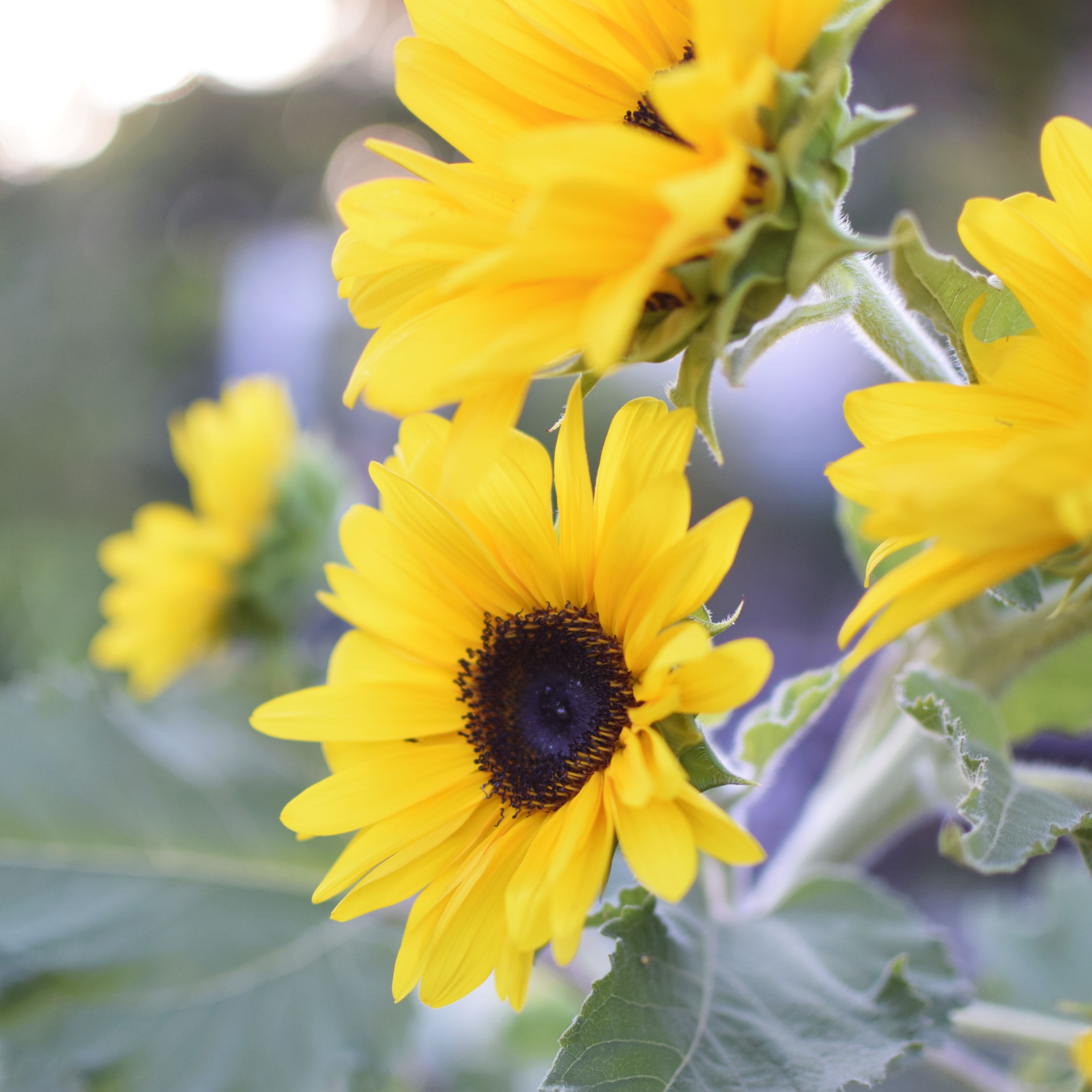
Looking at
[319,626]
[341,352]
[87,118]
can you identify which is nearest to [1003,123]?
[341,352]

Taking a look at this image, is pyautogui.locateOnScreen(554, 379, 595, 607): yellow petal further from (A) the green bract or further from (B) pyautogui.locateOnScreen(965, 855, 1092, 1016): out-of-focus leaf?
(B) pyautogui.locateOnScreen(965, 855, 1092, 1016): out-of-focus leaf

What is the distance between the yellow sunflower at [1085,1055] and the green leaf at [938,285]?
→ 0.25 metres

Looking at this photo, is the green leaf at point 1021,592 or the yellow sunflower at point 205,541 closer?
the green leaf at point 1021,592

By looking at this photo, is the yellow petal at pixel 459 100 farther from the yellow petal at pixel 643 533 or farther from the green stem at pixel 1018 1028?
the green stem at pixel 1018 1028

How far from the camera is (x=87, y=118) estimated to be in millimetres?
3604

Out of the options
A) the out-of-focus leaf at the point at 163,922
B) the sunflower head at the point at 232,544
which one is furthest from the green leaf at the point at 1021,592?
the sunflower head at the point at 232,544

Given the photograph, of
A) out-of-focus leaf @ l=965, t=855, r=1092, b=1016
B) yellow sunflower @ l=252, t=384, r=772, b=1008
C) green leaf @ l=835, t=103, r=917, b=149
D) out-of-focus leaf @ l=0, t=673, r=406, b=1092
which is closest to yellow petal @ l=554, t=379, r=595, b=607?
yellow sunflower @ l=252, t=384, r=772, b=1008

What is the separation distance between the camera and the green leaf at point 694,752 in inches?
12.4

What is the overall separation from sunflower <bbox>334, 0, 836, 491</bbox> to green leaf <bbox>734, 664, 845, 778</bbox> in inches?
6.0

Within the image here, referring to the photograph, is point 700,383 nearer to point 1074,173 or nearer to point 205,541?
point 1074,173

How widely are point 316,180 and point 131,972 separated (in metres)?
3.72

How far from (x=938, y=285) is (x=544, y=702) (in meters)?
0.23

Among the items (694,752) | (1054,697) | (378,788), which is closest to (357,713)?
(378,788)

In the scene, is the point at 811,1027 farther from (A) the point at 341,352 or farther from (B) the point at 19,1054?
(A) the point at 341,352
